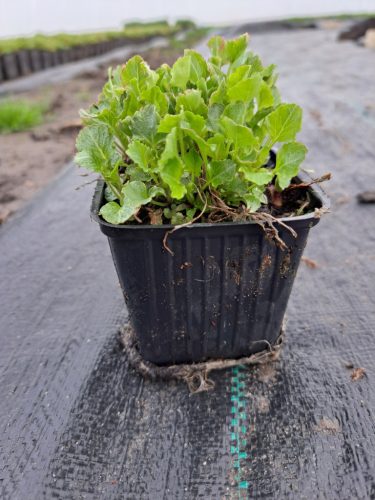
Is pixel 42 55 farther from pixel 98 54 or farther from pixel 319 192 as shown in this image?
pixel 319 192

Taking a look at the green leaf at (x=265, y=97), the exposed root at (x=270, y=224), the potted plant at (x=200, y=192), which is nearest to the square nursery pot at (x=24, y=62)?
the potted plant at (x=200, y=192)

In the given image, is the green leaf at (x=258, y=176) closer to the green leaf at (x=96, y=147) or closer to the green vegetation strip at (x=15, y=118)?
the green leaf at (x=96, y=147)

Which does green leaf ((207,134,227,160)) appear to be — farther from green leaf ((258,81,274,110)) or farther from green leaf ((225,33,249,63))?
green leaf ((225,33,249,63))

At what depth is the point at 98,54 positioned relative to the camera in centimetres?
979

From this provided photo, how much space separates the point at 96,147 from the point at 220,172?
9.5 inches

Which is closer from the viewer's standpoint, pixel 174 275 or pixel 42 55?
pixel 174 275

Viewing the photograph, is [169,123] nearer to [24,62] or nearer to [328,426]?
[328,426]

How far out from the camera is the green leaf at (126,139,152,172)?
0.70m

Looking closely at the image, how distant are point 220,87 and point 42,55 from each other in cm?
721

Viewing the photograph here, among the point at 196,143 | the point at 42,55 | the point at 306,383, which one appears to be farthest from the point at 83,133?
the point at 42,55

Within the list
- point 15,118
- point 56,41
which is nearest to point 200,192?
point 15,118

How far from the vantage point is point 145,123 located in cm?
73

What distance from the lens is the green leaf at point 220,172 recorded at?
71 centimetres

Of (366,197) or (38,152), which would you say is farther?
(38,152)
